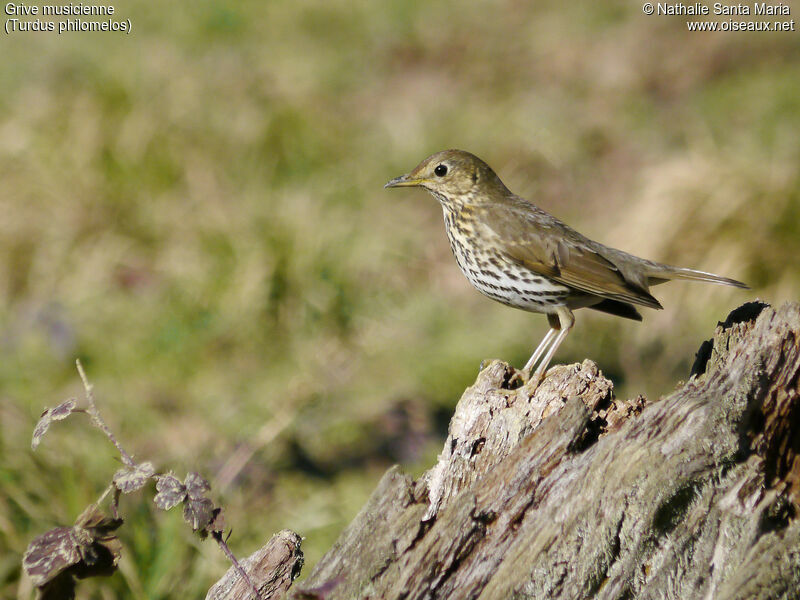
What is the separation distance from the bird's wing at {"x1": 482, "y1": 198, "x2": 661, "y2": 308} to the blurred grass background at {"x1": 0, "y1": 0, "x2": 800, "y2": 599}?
1577 millimetres

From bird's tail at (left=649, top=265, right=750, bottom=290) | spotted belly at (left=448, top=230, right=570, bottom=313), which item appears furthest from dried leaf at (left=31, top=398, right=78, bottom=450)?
bird's tail at (left=649, top=265, right=750, bottom=290)

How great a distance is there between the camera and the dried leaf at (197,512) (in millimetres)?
2299

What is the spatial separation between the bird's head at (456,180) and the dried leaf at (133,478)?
2462 millimetres

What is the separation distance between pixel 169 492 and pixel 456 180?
261cm

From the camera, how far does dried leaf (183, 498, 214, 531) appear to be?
7.54ft

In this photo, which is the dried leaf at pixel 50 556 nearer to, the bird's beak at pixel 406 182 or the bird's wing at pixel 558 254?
the bird's wing at pixel 558 254

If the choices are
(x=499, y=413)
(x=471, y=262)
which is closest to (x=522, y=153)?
(x=471, y=262)

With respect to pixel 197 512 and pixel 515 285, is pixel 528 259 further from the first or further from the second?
pixel 197 512

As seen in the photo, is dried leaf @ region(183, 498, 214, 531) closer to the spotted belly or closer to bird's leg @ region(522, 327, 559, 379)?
bird's leg @ region(522, 327, 559, 379)

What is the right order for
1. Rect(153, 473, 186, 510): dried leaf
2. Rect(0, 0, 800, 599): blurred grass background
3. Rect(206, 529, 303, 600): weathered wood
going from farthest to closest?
Rect(0, 0, 800, 599): blurred grass background
Rect(206, 529, 303, 600): weathered wood
Rect(153, 473, 186, 510): dried leaf

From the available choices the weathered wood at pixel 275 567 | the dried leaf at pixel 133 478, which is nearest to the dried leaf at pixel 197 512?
the dried leaf at pixel 133 478

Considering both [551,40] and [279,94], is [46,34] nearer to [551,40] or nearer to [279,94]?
[279,94]

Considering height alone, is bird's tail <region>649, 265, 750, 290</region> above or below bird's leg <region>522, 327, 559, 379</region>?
above

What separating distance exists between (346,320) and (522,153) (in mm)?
2601
